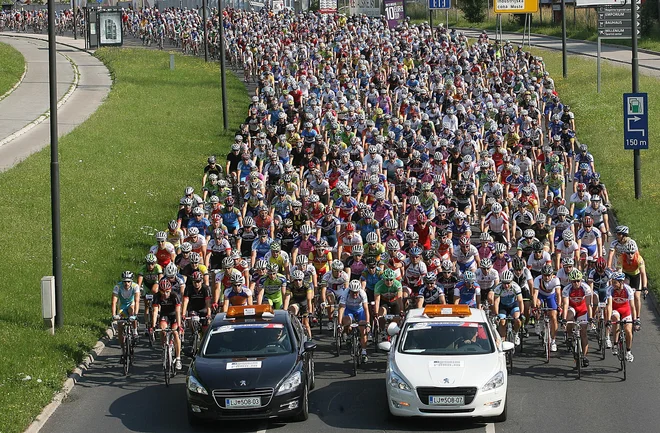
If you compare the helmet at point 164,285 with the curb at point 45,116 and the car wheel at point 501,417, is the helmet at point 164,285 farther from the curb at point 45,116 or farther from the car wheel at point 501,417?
the curb at point 45,116

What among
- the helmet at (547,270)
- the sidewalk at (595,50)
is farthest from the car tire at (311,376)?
the sidewalk at (595,50)

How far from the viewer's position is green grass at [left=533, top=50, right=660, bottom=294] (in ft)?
91.5

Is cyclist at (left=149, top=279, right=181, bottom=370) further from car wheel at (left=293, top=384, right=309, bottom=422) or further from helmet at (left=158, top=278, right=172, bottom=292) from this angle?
car wheel at (left=293, top=384, right=309, bottom=422)

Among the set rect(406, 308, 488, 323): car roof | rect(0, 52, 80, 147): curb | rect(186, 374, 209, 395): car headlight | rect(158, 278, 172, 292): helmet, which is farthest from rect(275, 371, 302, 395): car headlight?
rect(0, 52, 80, 147): curb

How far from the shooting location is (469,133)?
31.1 m

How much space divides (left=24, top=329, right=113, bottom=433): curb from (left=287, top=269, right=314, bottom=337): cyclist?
3.41 meters

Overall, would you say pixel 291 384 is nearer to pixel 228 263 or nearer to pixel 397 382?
pixel 397 382

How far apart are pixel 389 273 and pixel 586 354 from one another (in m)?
3.37

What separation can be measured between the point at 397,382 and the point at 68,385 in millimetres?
5463

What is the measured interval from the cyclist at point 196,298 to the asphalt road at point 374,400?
1.08 m

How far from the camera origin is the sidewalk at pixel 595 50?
58.9 metres

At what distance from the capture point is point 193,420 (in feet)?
52.3

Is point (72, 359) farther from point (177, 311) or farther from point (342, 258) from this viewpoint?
point (342, 258)

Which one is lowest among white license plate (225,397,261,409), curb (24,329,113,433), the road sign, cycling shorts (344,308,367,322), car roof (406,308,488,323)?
curb (24,329,113,433)
